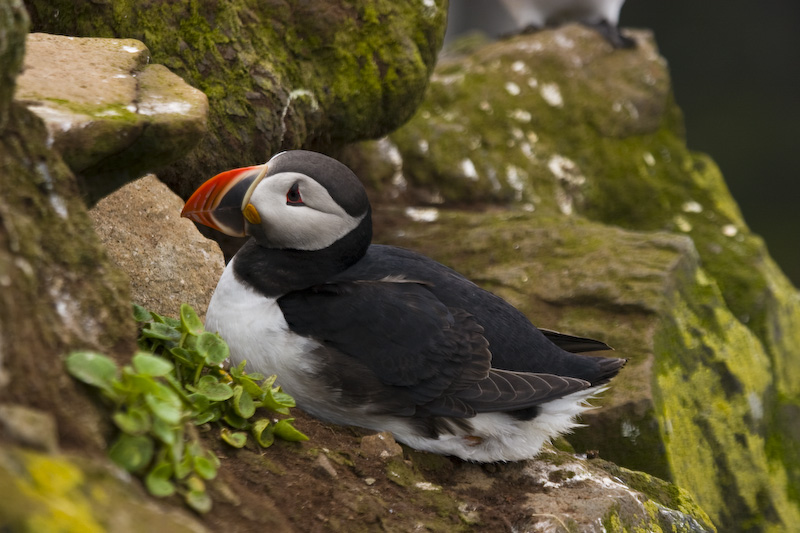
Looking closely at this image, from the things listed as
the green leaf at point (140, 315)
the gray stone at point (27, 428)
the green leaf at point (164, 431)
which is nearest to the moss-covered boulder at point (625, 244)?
the green leaf at point (140, 315)

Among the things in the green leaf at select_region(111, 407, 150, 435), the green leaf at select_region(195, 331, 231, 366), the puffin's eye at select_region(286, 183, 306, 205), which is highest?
the puffin's eye at select_region(286, 183, 306, 205)

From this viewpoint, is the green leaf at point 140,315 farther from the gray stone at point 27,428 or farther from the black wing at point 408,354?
the gray stone at point 27,428

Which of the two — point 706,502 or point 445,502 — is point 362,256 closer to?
point 445,502

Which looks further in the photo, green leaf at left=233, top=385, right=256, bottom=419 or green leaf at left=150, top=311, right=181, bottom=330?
green leaf at left=150, top=311, right=181, bottom=330

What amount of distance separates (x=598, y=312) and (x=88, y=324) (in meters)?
3.10

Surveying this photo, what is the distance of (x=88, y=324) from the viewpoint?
2.06m

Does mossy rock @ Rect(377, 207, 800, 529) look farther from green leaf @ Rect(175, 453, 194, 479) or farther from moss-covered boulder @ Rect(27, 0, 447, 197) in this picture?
green leaf @ Rect(175, 453, 194, 479)

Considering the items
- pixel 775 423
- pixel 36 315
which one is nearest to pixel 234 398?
pixel 36 315

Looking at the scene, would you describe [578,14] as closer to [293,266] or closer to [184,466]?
[293,266]

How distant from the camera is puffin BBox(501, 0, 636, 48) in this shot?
27.4 feet

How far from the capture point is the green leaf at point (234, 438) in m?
A: 2.58

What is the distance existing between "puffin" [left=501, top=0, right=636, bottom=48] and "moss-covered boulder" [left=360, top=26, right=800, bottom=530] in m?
0.23

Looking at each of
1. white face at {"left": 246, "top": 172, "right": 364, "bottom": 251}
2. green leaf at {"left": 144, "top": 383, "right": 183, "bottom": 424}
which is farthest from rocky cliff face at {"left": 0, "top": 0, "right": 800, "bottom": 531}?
white face at {"left": 246, "top": 172, "right": 364, "bottom": 251}

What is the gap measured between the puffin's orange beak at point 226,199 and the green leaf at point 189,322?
1.50ft
